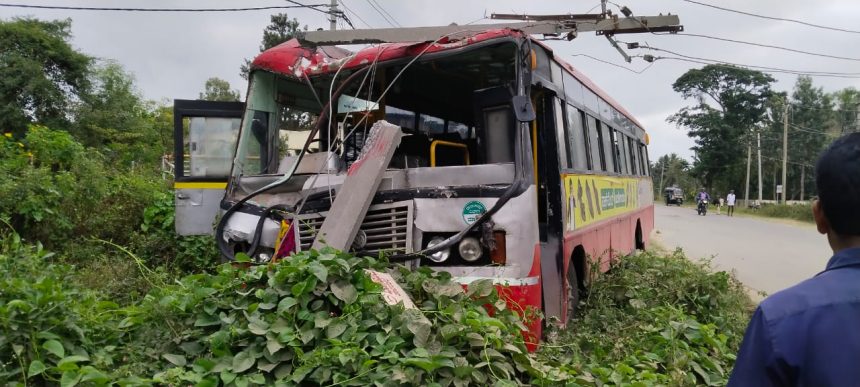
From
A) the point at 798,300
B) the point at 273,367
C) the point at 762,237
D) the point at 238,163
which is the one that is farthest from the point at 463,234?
the point at 762,237

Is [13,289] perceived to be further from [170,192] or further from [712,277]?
[170,192]

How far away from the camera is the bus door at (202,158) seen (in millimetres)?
5801

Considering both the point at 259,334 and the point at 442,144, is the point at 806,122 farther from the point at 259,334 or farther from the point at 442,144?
the point at 259,334

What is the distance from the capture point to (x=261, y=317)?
2926 millimetres

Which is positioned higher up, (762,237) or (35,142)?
(35,142)

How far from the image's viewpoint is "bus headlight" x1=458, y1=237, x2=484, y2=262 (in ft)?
13.3

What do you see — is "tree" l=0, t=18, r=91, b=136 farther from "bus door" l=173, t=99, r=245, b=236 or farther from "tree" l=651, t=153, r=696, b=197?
"tree" l=651, t=153, r=696, b=197

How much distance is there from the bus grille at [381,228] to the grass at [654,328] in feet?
3.99

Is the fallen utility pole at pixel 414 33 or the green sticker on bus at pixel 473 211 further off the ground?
the fallen utility pole at pixel 414 33

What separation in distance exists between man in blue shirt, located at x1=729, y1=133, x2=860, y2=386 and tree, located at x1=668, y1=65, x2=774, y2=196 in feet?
193

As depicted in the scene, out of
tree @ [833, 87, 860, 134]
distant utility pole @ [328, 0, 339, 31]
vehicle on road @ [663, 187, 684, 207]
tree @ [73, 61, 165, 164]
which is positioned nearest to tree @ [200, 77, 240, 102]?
tree @ [73, 61, 165, 164]

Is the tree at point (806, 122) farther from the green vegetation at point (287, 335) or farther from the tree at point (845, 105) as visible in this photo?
the green vegetation at point (287, 335)

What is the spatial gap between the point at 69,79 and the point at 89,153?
21433 millimetres

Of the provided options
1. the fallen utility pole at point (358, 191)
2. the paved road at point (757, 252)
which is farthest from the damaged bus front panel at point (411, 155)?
the paved road at point (757, 252)
